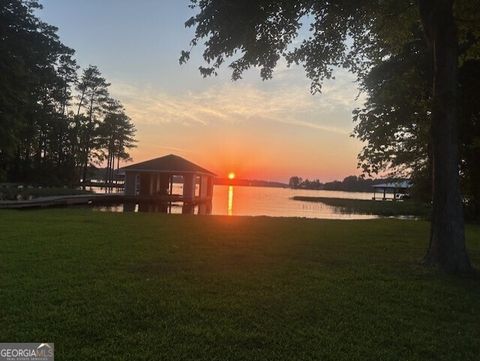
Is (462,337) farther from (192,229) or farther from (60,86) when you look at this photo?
(60,86)

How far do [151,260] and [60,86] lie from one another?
42710mm

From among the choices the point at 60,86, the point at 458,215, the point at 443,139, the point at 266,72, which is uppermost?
the point at 60,86

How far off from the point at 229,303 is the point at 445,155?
4695 mm

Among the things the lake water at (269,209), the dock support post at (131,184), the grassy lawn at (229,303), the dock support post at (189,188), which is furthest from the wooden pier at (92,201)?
the grassy lawn at (229,303)

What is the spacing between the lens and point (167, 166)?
37.1 metres

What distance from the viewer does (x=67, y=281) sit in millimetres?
5746

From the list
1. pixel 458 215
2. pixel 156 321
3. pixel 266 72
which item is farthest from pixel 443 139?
pixel 156 321

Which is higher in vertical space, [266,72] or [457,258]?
[266,72]

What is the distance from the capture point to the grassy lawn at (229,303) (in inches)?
152

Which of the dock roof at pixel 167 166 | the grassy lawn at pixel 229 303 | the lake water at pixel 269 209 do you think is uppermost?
the dock roof at pixel 167 166

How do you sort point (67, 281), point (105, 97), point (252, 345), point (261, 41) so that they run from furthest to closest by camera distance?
point (105, 97)
point (261, 41)
point (67, 281)
point (252, 345)

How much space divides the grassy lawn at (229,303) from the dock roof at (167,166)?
2741 cm

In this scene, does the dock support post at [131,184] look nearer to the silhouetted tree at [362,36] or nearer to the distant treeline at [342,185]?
the silhouetted tree at [362,36]

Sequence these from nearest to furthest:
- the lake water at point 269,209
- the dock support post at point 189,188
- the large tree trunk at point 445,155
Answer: the large tree trunk at point 445,155, the lake water at point 269,209, the dock support post at point 189,188
